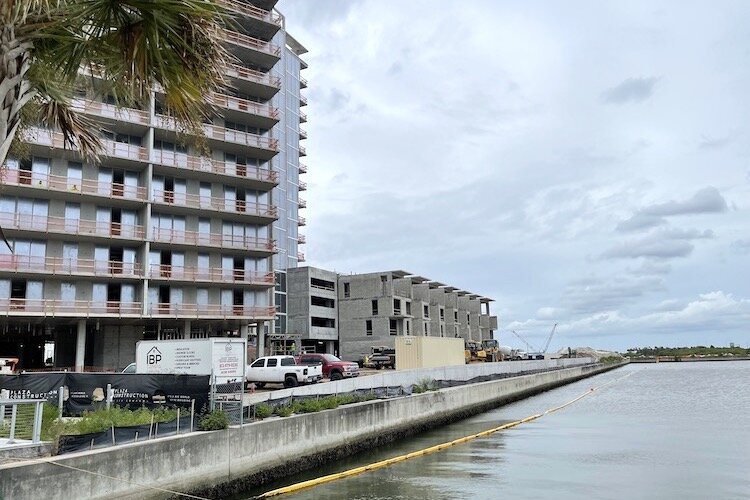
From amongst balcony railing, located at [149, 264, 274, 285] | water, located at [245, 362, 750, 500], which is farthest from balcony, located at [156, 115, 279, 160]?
water, located at [245, 362, 750, 500]

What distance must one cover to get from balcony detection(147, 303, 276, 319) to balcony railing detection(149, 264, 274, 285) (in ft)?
6.68

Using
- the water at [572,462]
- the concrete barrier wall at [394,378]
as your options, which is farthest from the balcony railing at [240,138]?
the water at [572,462]

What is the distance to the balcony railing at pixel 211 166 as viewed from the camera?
4594 centimetres

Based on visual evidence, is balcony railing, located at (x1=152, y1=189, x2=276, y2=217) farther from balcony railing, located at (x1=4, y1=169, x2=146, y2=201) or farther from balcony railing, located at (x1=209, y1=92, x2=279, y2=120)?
balcony railing, located at (x1=209, y1=92, x2=279, y2=120)

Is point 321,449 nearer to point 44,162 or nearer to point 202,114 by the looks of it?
point 202,114

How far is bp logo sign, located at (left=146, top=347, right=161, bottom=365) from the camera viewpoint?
25.7 metres

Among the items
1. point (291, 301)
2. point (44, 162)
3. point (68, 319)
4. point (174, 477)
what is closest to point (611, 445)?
point (174, 477)

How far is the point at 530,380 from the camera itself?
55.8 metres

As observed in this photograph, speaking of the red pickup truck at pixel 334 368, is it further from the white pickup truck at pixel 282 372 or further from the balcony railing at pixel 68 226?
the balcony railing at pixel 68 226

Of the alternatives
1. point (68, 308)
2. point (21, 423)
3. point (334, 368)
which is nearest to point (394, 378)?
point (334, 368)

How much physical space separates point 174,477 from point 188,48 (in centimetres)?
1040

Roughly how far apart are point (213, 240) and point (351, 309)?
4056 cm

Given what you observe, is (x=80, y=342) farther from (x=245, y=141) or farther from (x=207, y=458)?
(x=207, y=458)

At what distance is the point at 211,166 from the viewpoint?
4734 centimetres
